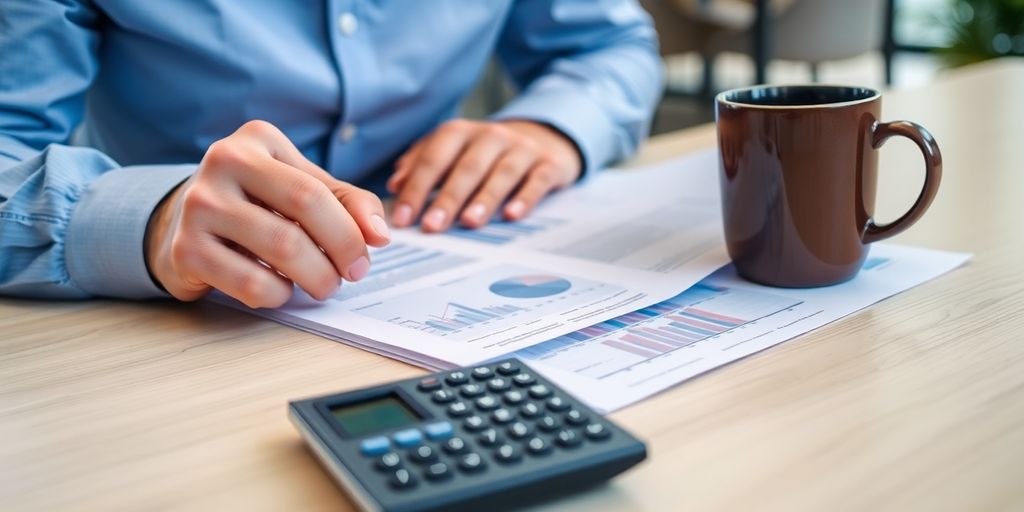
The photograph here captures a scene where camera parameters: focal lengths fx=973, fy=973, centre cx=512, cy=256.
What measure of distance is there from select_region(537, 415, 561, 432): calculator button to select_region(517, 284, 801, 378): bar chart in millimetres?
78

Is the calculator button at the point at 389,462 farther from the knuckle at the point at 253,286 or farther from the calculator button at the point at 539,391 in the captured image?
the knuckle at the point at 253,286

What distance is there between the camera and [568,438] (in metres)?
0.36

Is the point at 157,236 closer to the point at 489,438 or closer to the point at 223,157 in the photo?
the point at 223,157

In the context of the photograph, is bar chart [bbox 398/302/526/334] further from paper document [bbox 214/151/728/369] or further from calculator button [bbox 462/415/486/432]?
calculator button [bbox 462/415/486/432]

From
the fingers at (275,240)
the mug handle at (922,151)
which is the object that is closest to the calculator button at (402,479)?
the fingers at (275,240)

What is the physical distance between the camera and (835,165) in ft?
1.76

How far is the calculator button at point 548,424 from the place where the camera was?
1.23 ft

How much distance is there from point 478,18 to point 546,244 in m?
0.38

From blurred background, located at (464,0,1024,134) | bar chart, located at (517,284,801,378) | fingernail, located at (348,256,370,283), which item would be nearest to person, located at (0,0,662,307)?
fingernail, located at (348,256,370,283)

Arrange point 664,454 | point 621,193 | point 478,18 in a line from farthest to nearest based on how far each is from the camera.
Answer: point 478,18
point 621,193
point 664,454

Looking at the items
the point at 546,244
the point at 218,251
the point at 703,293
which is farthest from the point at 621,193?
the point at 218,251

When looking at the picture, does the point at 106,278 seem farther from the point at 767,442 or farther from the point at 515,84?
the point at 515,84

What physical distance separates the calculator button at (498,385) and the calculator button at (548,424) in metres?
0.03

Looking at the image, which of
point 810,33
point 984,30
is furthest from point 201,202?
point 984,30
